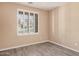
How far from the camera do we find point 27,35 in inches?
179

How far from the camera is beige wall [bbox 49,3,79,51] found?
11.6ft

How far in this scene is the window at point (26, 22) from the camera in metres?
4.30

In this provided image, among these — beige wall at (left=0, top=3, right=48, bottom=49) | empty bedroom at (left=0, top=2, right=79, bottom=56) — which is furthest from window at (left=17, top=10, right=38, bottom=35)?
beige wall at (left=0, top=3, right=48, bottom=49)

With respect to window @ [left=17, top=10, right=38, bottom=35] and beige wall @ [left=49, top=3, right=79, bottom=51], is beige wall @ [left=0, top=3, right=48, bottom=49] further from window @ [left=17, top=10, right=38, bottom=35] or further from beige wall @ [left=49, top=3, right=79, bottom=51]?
beige wall @ [left=49, top=3, right=79, bottom=51]

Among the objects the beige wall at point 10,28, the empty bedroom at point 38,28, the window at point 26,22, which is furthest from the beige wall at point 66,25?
the beige wall at point 10,28

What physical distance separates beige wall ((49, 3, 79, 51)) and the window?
1.24 metres

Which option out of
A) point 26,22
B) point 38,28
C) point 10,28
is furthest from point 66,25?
point 10,28

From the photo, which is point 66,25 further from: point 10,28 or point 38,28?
point 10,28

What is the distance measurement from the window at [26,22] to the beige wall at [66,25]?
124cm

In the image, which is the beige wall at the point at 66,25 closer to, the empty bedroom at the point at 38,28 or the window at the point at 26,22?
the empty bedroom at the point at 38,28

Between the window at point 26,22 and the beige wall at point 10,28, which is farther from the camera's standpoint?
the window at point 26,22

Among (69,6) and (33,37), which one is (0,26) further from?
(69,6)

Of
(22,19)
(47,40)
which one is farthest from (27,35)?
(47,40)

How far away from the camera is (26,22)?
4621mm
